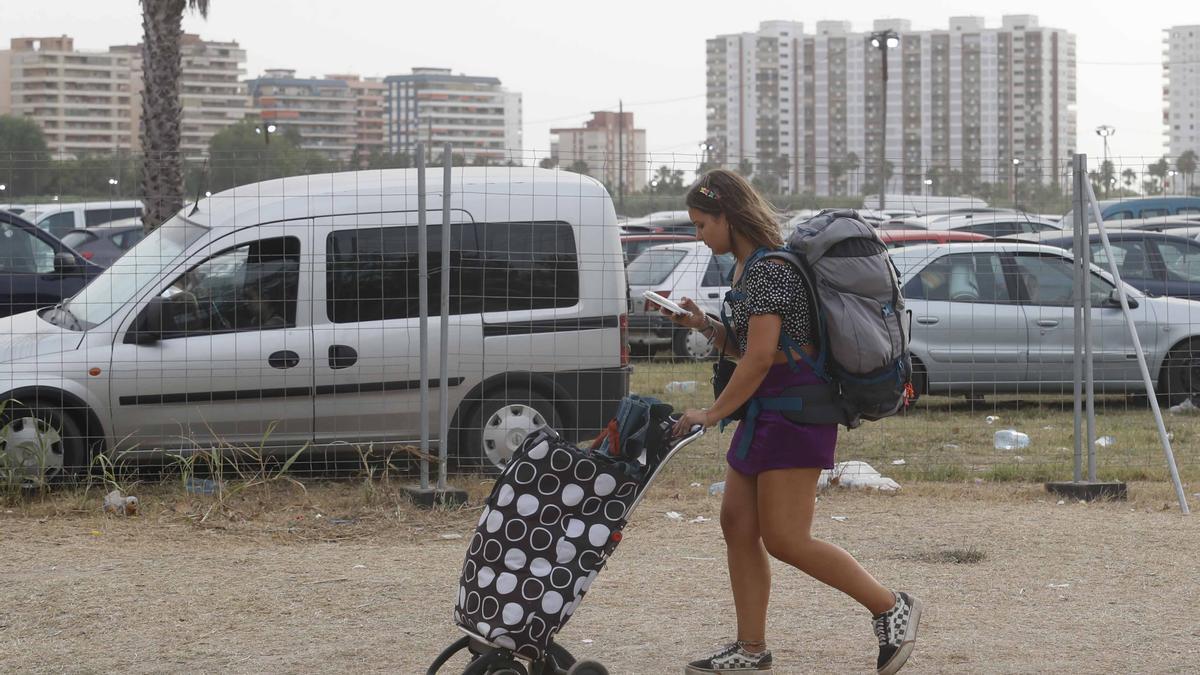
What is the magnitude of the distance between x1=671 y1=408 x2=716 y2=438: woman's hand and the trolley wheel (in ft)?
2.53

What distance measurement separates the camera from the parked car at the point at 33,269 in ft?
35.2

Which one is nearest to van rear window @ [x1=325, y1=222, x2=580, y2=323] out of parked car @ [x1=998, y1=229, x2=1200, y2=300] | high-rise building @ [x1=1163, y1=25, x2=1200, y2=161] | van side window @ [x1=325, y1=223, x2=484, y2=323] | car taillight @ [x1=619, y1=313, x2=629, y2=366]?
van side window @ [x1=325, y1=223, x2=484, y2=323]

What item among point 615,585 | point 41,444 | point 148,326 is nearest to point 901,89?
point 148,326

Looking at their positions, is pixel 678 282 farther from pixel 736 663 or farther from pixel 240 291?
pixel 736 663

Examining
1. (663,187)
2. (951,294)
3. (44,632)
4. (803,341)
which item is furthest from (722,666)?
(951,294)

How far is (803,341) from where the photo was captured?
4.51m

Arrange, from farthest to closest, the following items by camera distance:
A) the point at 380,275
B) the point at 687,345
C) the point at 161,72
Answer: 1. the point at 161,72
2. the point at 687,345
3. the point at 380,275

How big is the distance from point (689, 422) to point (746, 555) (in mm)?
565

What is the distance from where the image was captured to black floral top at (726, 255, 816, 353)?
4449 millimetres

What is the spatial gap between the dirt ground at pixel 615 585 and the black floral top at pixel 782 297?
1.28 metres

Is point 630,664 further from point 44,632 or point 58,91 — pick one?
point 58,91

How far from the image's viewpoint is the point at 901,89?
432ft

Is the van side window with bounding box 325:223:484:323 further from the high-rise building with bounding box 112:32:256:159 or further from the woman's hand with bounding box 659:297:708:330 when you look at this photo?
the high-rise building with bounding box 112:32:256:159

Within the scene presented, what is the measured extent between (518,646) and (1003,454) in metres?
6.54
